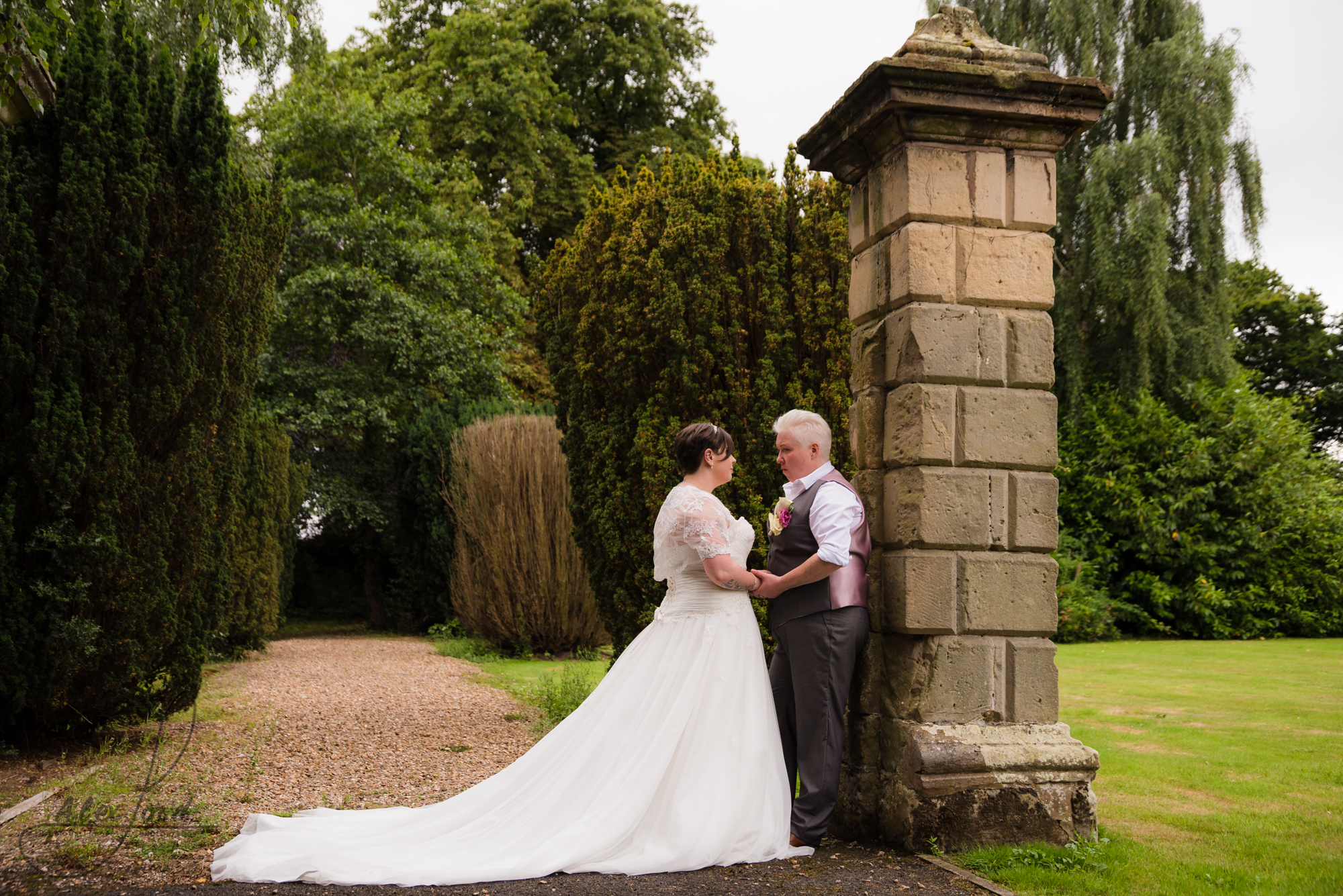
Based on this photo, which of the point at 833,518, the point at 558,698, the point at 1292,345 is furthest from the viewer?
the point at 1292,345

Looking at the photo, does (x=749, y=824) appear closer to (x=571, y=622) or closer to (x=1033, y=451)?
(x=1033, y=451)

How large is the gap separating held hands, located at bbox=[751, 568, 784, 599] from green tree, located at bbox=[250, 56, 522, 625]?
42.2ft

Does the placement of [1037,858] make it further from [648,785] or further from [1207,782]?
[1207,782]

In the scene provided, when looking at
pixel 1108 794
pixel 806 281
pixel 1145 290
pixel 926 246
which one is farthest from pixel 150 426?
pixel 1145 290

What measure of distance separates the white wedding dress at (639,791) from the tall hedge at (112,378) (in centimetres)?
238

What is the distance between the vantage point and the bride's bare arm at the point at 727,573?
412 centimetres

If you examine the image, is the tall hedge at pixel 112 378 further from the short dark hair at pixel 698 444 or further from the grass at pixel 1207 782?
the grass at pixel 1207 782

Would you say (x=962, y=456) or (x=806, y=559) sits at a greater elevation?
(x=962, y=456)

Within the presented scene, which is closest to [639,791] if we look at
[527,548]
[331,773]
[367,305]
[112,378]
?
[331,773]

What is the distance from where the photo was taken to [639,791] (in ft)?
12.6

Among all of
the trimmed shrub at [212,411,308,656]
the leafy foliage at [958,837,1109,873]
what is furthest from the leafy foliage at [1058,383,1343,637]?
the leafy foliage at [958,837,1109,873]

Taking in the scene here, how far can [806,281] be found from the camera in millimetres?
6465

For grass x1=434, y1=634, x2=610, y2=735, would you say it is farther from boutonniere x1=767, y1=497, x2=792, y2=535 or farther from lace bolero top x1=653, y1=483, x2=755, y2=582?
boutonniere x1=767, y1=497, x2=792, y2=535

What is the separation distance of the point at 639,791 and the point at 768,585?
942mm
